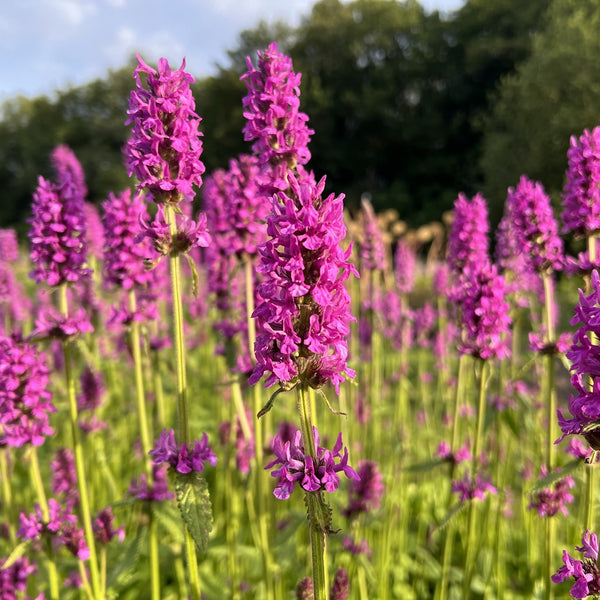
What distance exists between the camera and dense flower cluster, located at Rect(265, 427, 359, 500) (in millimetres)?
→ 1812

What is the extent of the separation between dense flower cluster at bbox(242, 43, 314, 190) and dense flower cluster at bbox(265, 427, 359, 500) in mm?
1396

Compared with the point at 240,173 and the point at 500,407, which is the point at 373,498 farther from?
the point at 240,173

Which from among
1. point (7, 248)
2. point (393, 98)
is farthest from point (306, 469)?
point (393, 98)

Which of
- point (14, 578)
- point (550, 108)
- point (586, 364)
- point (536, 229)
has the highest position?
point (550, 108)

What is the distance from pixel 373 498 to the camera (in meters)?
3.85

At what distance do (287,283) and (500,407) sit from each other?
3.43 meters

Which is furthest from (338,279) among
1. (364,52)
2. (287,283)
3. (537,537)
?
(364,52)

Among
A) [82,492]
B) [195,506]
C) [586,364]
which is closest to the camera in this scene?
[586,364]

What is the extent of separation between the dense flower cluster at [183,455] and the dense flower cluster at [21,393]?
1.00 meters

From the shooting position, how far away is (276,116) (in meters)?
2.77

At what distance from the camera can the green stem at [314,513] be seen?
1852mm

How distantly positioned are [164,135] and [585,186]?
8.10 feet

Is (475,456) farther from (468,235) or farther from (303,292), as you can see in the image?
(303,292)

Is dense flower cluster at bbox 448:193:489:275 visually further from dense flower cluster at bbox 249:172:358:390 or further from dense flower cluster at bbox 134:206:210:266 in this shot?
dense flower cluster at bbox 249:172:358:390
